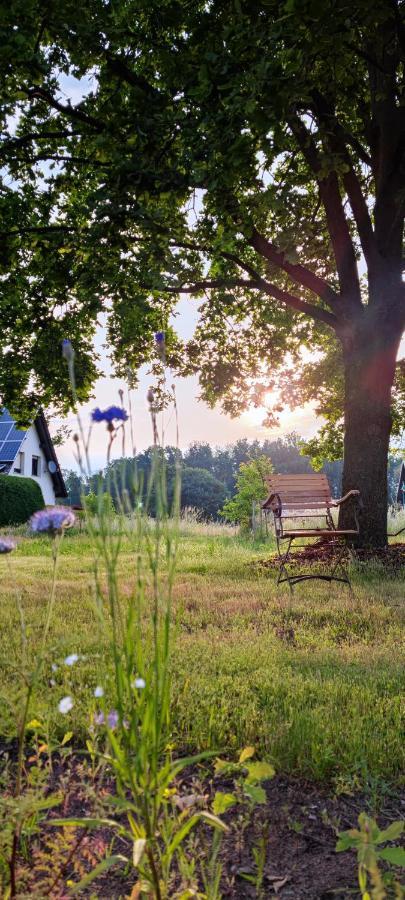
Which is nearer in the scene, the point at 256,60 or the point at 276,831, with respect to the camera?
the point at 276,831

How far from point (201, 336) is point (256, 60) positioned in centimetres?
834

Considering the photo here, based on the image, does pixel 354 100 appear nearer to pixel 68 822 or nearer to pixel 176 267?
pixel 176 267

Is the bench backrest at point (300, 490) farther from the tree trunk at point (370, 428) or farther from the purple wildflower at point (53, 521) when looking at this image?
the purple wildflower at point (53, 521)

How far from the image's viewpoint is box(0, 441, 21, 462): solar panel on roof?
29.1 metres

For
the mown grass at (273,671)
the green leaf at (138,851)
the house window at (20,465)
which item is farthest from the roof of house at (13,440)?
the green leaf at (138,851)

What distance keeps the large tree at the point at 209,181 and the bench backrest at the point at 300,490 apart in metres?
1.46

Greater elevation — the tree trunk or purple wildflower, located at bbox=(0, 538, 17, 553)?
the tree trunk

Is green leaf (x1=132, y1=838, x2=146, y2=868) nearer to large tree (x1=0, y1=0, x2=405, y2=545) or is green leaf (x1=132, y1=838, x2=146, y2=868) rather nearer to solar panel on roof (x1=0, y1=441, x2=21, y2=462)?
large tree (x1=0, y1=0, x2=405, y2=545)

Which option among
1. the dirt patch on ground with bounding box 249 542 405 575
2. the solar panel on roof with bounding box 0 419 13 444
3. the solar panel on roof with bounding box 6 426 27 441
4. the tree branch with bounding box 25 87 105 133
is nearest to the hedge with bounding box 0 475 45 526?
the solar panel on roof with bounding box 6 426 27 441

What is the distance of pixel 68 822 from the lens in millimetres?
1519

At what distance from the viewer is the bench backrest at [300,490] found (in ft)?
27.4

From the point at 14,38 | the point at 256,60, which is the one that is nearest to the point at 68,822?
the point at 256,60

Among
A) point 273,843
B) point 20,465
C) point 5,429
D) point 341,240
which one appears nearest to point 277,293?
point 341,240

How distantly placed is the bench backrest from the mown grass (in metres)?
1.37
